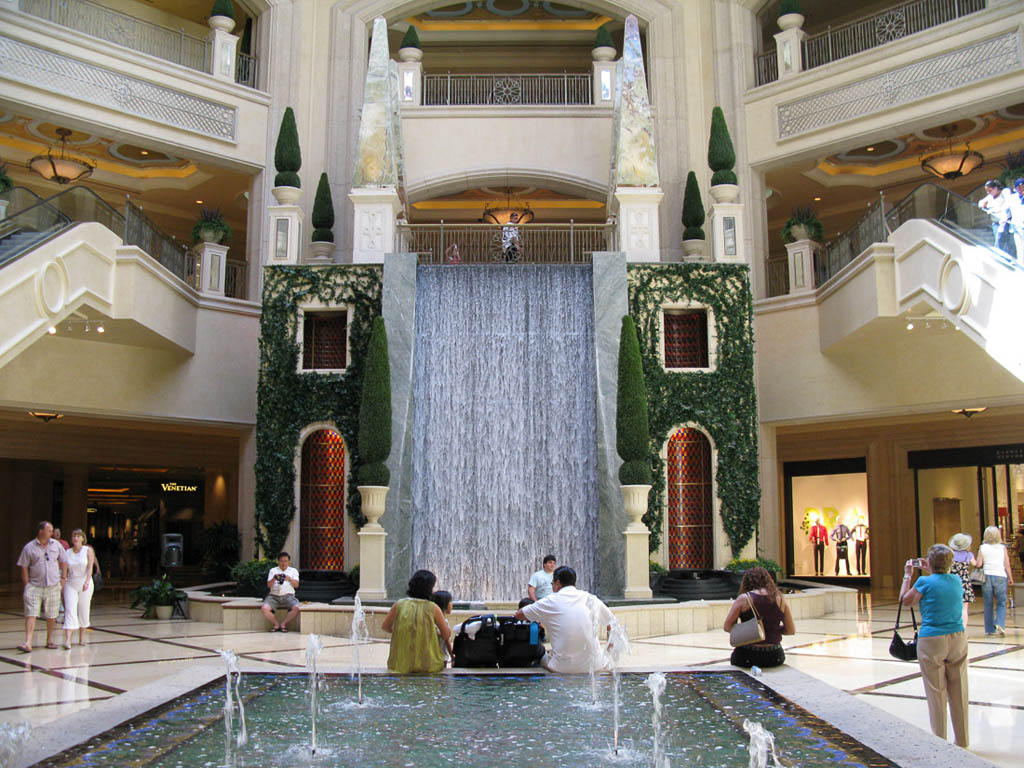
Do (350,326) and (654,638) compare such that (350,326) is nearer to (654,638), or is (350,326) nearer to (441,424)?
(441,424)

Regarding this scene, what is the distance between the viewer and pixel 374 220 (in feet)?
51.3

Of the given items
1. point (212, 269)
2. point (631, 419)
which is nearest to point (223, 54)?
point (212, 269)

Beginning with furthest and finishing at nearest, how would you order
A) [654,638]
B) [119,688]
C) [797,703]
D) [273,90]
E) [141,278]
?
[273,90]
[141,278]
[654,638]
[119,688]
[797,703]

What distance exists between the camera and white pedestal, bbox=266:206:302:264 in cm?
1571

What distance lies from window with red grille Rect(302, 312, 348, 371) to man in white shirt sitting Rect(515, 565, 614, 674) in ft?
30.9

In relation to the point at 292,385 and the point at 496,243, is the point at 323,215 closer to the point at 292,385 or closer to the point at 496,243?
the point at 496,243

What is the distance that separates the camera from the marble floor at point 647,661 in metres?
6.46

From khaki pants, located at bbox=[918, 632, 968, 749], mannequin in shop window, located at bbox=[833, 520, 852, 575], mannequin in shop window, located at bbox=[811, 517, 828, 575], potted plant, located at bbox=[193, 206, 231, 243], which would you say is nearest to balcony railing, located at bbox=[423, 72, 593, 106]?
potted plant, located at bbox=[193, 206, 231, 243]

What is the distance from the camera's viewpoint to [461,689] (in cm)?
610

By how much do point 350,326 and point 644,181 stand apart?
17.7 feet

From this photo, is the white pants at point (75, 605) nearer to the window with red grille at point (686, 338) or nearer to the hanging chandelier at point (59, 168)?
the window with red grille at point (686, 338)

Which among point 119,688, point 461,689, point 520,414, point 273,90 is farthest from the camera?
point 273,90

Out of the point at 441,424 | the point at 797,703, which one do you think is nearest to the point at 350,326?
the point at 441,424

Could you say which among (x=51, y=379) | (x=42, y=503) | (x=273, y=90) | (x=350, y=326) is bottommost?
(x=42, y=503)
